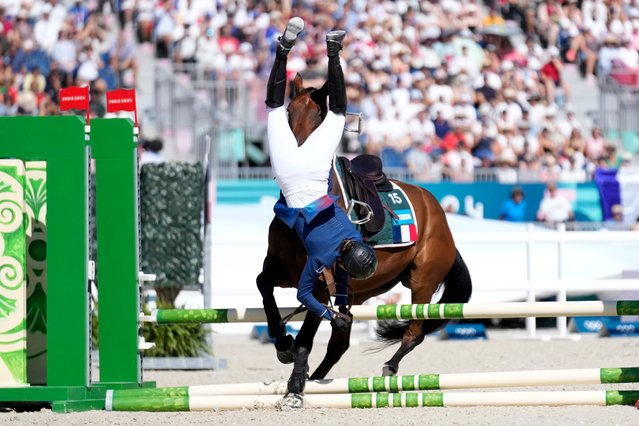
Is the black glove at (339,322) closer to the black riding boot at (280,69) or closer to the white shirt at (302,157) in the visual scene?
the white shirt at (302,157)

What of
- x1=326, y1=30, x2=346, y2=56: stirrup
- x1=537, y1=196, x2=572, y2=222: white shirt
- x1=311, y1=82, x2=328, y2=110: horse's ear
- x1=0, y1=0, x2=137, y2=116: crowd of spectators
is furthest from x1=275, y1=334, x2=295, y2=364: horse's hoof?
x1=0, y1=0, x2=137, y2=116: crowd of spectators

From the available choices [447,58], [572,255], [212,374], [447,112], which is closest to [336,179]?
[212,374]

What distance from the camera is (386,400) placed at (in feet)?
25.4

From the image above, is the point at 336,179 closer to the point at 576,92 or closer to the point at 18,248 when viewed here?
the point at 18,248

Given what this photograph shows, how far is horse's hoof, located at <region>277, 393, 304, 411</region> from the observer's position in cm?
782

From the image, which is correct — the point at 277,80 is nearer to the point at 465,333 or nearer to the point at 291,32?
the point at 291,32

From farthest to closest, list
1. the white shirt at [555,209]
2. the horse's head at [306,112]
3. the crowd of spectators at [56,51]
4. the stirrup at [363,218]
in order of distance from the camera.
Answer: the crowd of spectators at [56,51] → the white shirt at [555,209] → the stirrup at [363,218] → the horse's head at [306,112]

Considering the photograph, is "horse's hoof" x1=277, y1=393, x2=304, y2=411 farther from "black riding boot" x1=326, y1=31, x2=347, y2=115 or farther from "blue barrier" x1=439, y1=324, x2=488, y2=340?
"blue barrier" x1=439, y1=324, x2=488, y2=340

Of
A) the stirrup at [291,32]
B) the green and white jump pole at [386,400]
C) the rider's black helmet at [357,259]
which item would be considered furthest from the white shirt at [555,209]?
the stirrup at [291,32]

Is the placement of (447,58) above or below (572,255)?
above

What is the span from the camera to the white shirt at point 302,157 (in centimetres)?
769

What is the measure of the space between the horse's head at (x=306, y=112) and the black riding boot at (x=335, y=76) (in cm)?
10

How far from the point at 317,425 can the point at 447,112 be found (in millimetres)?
12955

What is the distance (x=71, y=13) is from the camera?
21.5m
